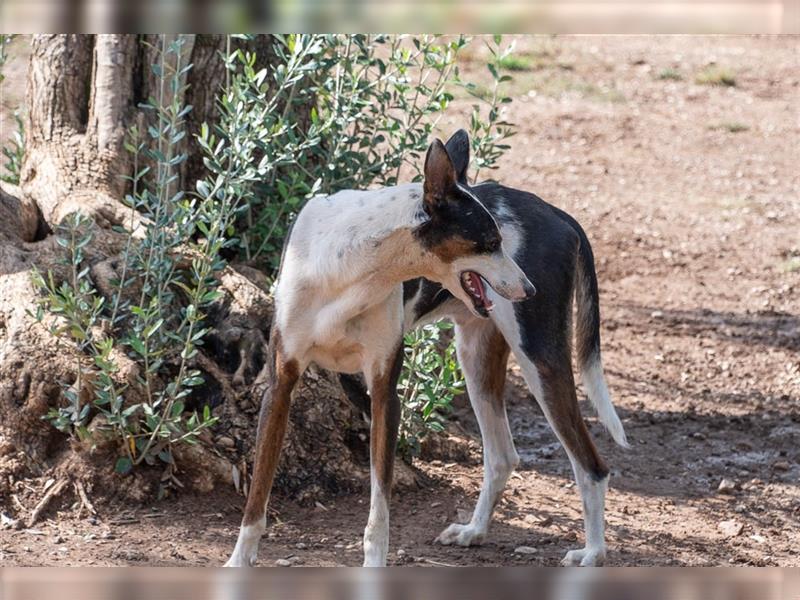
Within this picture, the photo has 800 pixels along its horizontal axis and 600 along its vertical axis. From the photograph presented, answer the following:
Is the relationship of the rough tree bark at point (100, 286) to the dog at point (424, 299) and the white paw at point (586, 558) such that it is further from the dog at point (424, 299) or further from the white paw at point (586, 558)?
the white paw at point (586, 558)

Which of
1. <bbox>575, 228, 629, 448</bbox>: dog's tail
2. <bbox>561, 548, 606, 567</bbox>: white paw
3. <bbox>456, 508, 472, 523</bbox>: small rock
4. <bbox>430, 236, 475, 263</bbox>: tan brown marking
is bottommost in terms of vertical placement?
<bbox>561, 548, 606, 567</bbox>: white paw

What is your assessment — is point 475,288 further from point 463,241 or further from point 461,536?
point 461,536

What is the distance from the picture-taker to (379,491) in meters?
4.77

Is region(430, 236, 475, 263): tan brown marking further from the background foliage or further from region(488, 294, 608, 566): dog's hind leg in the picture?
the background foliage

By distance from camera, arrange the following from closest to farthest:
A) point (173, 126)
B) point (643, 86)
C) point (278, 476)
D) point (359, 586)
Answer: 1. point (359, 586)
2. point (173, 126)
3. point (278, 476)
4. point (643, 86)

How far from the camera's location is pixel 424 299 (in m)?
5.28

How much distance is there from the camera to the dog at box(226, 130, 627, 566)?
451 cm

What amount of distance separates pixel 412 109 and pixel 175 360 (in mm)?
1833

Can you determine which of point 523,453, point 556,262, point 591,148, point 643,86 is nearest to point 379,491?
point 556,262

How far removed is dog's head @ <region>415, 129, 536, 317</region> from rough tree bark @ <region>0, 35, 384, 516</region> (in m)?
1.72

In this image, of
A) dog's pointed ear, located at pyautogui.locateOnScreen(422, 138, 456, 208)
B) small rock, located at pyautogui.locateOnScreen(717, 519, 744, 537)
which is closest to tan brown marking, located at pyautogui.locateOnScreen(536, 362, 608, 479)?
small rock, located at pyautogui.locateOnScreen(717, 519, 744, 537)

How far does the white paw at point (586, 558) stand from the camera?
206 inches

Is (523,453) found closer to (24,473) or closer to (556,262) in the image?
(556,262)

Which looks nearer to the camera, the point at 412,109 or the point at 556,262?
the point at 556,262
